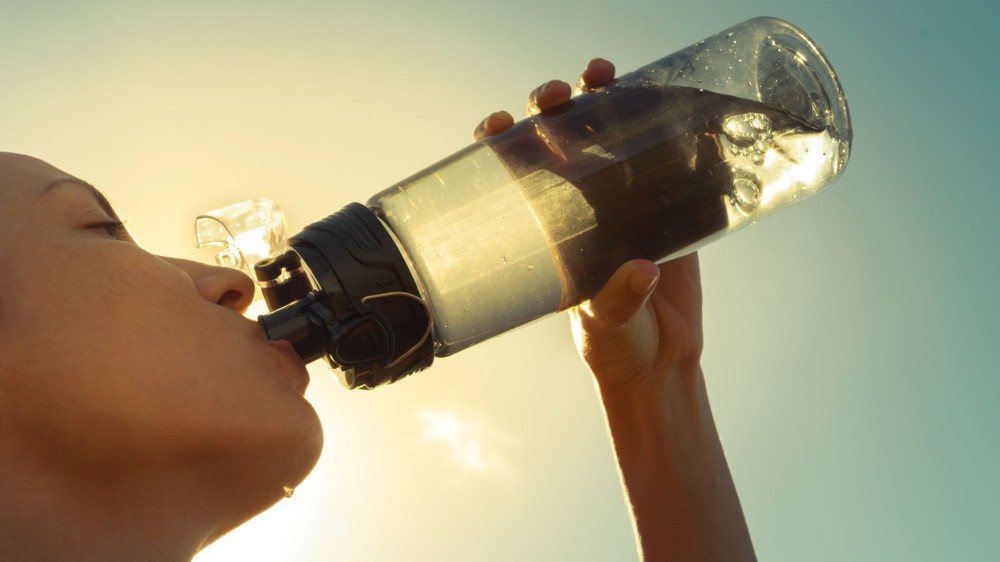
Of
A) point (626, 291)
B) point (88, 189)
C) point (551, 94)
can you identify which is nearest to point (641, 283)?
point (626, 291)

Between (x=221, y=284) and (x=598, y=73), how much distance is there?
32.0 inches

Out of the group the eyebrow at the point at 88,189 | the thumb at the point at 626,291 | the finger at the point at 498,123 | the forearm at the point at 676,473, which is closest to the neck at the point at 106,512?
the eyebrow at the point at 88,189

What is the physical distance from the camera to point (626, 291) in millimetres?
1181

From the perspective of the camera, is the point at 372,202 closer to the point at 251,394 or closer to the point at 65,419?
the point at 251,394

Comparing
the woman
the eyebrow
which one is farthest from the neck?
the eyebrow

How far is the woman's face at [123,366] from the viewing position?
3.08 ft

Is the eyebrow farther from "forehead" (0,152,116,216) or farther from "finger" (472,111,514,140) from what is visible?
"finger" (472,111,514,140)

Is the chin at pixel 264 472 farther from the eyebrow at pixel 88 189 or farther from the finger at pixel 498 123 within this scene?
the finger at pixel 498 123

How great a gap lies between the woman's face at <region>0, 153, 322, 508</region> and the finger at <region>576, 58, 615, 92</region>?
0.80 metres

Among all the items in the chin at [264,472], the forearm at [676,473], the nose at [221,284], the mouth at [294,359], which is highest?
the nose at [221,284]

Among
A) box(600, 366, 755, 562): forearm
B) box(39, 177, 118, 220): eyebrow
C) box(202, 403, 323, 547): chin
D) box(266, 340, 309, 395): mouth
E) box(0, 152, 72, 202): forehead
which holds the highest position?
box(0, 152, 72, 202): forehead

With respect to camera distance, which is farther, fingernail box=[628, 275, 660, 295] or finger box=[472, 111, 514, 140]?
finger box=[472, 111, 514, 140]

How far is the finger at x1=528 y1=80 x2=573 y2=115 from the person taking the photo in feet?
4.54

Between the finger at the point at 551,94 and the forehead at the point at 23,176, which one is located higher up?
the forehead at the point at 23,176
